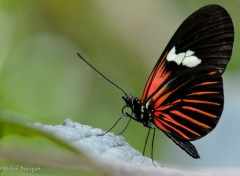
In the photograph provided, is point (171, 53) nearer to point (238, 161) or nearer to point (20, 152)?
point (238, 161)

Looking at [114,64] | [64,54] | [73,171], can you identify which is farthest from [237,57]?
[73,171]

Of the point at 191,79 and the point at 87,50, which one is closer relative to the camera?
the point at 191,79

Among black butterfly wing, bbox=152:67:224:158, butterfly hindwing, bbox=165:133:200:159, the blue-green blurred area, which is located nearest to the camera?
butterfly hindwing, bbox=165:133:200:159

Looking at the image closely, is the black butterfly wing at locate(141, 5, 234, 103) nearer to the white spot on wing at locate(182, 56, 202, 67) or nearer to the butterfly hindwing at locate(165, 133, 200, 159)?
the white spot on wing at locate(182, 56, 202, 67)

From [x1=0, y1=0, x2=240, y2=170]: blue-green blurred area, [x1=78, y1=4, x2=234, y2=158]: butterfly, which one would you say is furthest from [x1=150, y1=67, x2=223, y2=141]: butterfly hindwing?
[x1=0, y1=0, x2=240, y2=170]: blue-green blurred area

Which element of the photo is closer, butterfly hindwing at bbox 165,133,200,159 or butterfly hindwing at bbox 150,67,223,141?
butterfly hindwing at bbox 165,133,200,159

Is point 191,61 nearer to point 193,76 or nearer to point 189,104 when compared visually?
point 193,76

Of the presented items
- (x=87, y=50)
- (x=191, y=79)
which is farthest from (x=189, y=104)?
(x=87, y=50)
